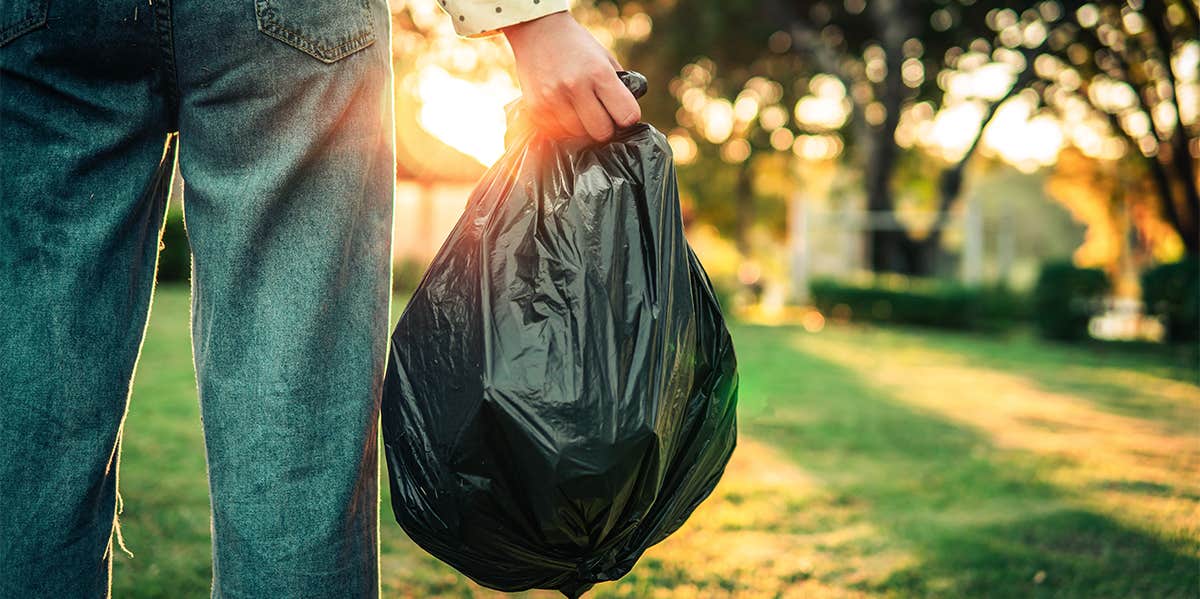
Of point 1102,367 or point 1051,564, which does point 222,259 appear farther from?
point 1102,367

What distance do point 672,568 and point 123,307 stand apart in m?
1.74

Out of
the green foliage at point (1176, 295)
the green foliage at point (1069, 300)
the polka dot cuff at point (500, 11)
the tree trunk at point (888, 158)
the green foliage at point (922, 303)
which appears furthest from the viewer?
the tree trunk at point (888, 158)

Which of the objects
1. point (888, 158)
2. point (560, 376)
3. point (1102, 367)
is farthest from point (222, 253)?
point (888, 158)

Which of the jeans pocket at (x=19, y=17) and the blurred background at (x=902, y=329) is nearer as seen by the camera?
the jeans pocket at (x=19, y=17)

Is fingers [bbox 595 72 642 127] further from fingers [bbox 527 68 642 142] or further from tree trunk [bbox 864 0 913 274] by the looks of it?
tree trunk [bbox 864 0 913 274]

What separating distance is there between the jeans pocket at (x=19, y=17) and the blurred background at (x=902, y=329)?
2.43 feet

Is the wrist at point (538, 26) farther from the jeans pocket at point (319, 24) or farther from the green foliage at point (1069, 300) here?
the green foliage at point (1069, 300)

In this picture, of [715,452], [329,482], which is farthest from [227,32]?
[715,452]

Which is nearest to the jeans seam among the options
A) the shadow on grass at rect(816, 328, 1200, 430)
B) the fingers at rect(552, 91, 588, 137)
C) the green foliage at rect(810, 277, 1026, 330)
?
the fingers at rect(552, 91, 588, 137)

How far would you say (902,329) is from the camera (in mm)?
12312

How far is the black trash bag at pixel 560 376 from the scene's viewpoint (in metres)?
1.14

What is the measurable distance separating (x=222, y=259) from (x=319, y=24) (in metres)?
0.30

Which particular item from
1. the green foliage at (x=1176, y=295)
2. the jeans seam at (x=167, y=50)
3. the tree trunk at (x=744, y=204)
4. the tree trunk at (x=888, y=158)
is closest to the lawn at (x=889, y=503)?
the jeans seam at (x=167, y=50)

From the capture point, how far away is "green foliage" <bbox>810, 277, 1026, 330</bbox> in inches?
498
